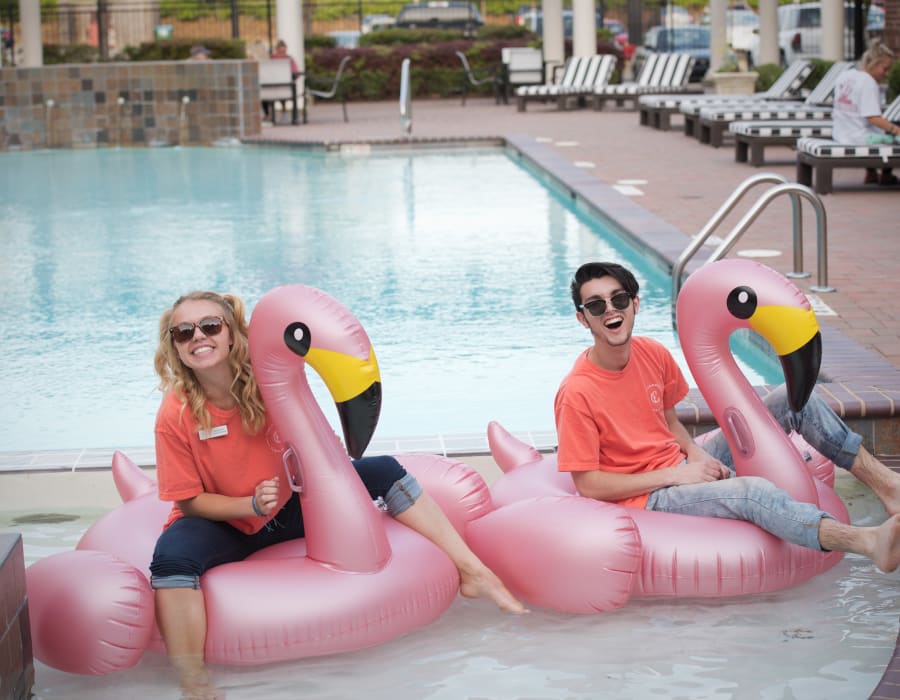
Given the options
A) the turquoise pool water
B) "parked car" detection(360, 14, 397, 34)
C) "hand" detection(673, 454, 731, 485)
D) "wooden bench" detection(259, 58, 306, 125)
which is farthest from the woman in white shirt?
"parked car" detection(360, 14, 397, 34)

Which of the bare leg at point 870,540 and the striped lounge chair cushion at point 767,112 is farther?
the striped lounge chair cushion at point 767,112

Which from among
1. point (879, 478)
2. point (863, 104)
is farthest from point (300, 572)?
point (863, 104)

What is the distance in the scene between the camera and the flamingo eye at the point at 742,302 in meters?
4.00

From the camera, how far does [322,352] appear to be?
3.65 m

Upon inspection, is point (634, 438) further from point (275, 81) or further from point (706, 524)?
point (275, 81)

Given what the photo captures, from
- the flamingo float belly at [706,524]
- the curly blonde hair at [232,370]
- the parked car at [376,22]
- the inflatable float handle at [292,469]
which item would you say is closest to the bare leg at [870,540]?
the flamingo float belly at [706,524]

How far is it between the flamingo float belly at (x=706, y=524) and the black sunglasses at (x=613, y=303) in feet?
1.02

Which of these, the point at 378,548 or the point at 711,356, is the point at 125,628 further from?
the point at 711,356

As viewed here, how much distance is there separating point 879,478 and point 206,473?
204 centimetres

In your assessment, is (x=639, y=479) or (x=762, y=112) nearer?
(x=639, y=479)

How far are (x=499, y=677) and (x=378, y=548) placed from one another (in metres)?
0.47

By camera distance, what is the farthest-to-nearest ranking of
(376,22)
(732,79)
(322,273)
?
(376,22), (732,79), (322,273)

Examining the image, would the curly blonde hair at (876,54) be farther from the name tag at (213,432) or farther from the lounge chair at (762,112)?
the name tag at (213,432)

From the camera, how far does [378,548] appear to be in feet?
12.4
